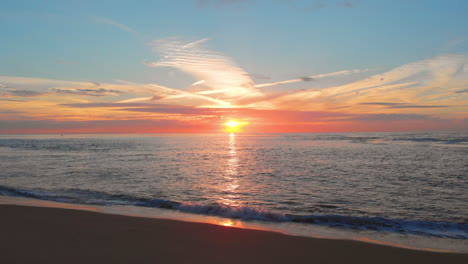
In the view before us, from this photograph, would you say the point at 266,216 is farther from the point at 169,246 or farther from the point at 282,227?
the point at 169,246

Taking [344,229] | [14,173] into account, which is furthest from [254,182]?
[14,173]

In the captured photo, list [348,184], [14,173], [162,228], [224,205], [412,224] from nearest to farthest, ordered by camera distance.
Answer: [162,228] → [412,224] → [224,205] → [348,184] → [14,173]

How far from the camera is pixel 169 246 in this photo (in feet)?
23.1

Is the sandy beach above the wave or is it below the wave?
above

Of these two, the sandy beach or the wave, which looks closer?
the sandy beach

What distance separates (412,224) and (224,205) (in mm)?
6629

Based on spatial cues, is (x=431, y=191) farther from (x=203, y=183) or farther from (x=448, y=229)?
(x=203, y=183)

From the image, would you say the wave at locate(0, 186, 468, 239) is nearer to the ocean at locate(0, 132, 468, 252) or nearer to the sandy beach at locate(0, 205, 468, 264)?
the ocean at locate(0, 132, 468, 252)

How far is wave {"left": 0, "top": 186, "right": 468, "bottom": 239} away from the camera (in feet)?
29.3

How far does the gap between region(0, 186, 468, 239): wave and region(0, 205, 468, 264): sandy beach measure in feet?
6.32

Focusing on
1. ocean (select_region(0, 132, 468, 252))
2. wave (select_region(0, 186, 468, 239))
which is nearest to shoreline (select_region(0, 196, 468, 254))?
ocean (select_region(0, 132, 468, 252))

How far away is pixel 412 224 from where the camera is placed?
369 inches

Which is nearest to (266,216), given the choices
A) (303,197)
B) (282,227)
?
(282,227)

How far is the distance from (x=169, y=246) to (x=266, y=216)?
427 centimetres
